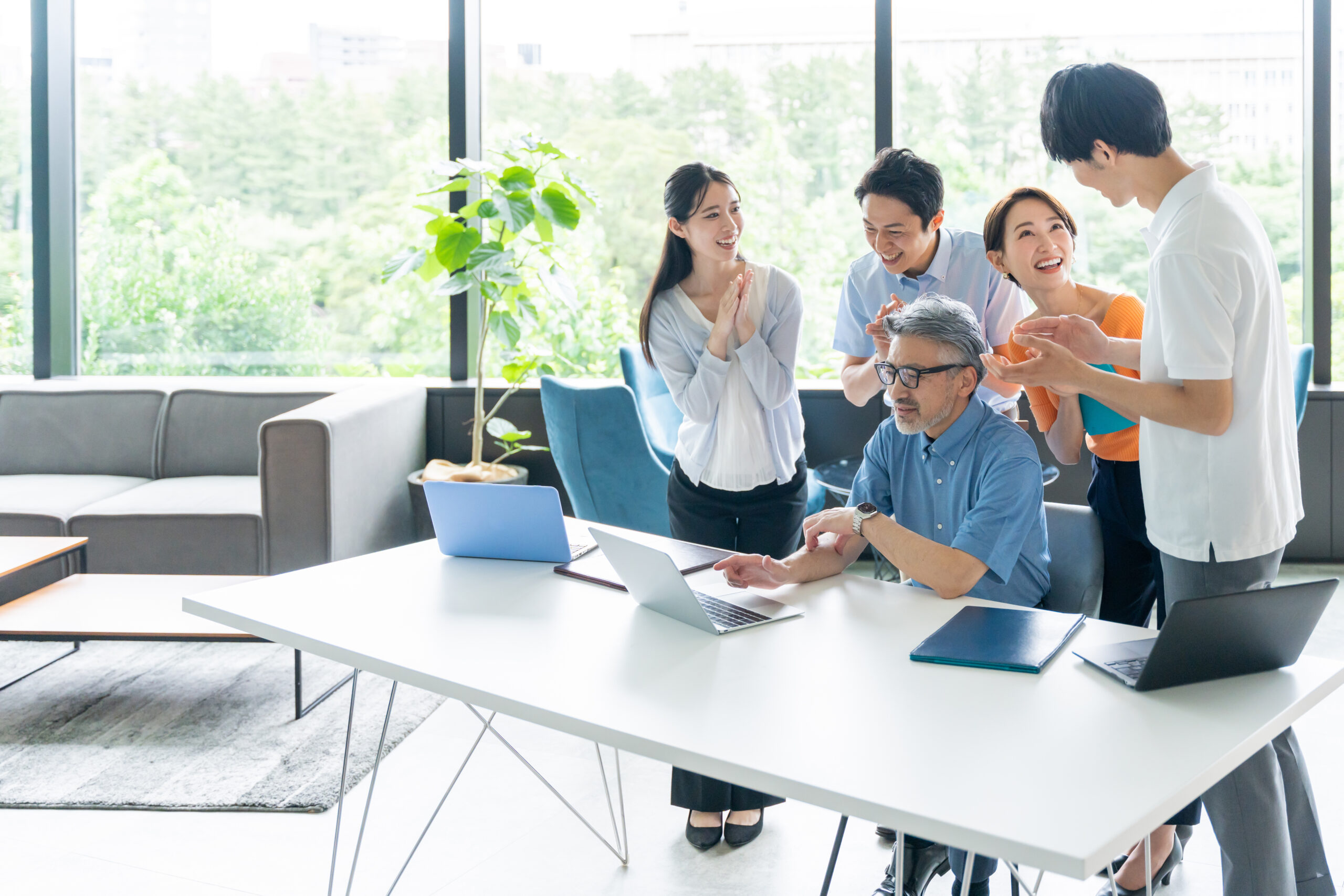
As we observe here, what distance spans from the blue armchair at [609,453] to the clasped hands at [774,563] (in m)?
1.65

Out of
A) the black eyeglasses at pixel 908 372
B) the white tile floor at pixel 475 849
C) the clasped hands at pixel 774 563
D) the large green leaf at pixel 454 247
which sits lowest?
the white tile floor at pixel 475 849

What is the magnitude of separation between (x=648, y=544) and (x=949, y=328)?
67 cm

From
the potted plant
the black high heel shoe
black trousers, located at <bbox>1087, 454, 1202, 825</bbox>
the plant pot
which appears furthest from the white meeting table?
the plant pot

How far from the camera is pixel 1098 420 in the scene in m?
2.00

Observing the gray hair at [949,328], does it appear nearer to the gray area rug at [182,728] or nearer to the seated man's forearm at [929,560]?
the seated man's forearm at [929,560]

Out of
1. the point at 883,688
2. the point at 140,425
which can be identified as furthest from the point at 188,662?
the point at 883,688

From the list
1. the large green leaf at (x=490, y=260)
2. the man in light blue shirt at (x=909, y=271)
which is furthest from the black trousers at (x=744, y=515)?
the large green leaf at (x=490, y=260)

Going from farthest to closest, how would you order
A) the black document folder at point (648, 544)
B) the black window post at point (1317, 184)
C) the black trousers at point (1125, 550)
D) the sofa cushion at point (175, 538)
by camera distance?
1. the black window post at point (1317, 184)
2. the sofa cushion at point (175, 538)
3. the black trousers at point (1125, 550)
4. the black document folder at point (648, 544)

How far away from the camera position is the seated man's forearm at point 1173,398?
1557mm

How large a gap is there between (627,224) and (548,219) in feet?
→ 3.13

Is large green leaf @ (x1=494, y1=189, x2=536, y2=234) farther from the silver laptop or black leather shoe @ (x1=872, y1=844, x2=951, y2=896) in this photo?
black leather shoe @ (x1=872, y1=844, x2=951, y2=896)

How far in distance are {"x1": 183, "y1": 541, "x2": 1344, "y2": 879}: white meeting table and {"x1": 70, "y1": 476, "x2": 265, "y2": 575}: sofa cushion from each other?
6.48 feet

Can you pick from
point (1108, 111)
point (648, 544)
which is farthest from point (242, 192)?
point (1108, 111)

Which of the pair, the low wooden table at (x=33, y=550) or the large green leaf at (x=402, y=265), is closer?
the low wooden table at (x=33, y=550)
